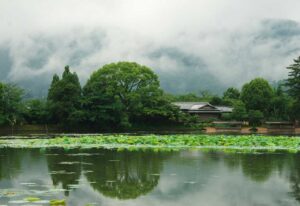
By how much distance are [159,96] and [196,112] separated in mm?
12029

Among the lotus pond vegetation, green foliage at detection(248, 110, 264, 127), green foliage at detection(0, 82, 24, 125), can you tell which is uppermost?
green foliage at detection(0, 82, 24, 125)

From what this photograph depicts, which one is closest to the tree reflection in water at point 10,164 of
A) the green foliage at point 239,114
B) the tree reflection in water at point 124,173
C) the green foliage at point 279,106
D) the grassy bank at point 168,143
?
the tree reflection in water at point 124,173

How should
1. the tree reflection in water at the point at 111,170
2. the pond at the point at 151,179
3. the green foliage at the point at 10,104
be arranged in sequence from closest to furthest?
the pond at the point at 151,179, the tree reflection in water at the point at 111,170, the green foliage at the point at 10,104

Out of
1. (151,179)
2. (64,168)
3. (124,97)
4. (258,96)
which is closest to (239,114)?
(258,96)

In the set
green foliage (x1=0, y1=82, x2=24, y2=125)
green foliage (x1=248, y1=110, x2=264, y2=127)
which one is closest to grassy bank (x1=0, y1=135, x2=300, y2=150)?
green foliage (x1=0, y1=82, x2=24, y2=125)

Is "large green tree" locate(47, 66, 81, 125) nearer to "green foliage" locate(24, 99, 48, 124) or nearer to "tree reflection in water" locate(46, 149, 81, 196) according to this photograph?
"green foliage" locate(24, 99, 48, 124)

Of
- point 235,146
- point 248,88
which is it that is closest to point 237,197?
point 235,146

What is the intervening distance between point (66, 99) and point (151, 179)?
33698 mm

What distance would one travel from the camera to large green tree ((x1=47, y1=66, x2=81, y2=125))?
4528cm

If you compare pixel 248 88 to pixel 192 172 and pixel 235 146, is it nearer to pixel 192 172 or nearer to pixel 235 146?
pixel 235 146

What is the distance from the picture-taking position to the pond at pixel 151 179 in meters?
9.90

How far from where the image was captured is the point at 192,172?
1404cm

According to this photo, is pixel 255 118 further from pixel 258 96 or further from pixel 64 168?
pixel 64 168

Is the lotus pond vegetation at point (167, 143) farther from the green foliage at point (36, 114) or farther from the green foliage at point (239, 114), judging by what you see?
the green foliage at point (239, 114)
